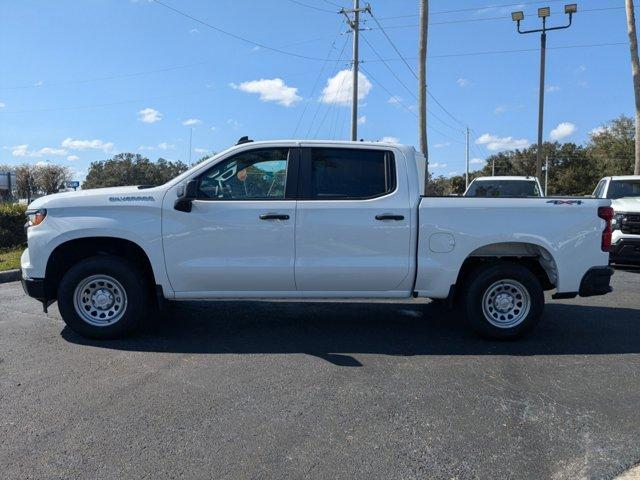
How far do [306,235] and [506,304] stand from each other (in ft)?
7.29

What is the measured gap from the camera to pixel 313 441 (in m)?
3.59

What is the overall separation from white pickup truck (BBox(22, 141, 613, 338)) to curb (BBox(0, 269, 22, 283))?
477 cm

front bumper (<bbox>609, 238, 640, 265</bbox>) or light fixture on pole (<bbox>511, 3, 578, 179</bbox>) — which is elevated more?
light fixture on pole (<bbox>511, 3, 578, 179</bbox>)

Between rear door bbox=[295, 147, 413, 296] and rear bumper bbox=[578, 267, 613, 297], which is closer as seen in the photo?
rear door bbox=[295, 147, 413, 296]

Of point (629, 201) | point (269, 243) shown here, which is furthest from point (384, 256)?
point (629, 201)

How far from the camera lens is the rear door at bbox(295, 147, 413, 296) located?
5.52 m

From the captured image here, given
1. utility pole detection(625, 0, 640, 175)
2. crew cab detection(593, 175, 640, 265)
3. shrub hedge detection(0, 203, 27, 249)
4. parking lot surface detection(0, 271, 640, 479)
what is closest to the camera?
parking lot surface detection(0, 271, 640, 479)

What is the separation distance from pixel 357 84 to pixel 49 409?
2457 centimetres

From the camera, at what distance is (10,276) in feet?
32.0

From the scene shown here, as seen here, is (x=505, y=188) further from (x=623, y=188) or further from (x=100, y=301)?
(x=100, y=301)

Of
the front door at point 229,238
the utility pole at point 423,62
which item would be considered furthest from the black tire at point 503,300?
the utility pole at point 423,62

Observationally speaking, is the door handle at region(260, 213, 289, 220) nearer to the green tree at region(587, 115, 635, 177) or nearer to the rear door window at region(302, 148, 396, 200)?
the rear door window at region(302, 148, 396, 200)

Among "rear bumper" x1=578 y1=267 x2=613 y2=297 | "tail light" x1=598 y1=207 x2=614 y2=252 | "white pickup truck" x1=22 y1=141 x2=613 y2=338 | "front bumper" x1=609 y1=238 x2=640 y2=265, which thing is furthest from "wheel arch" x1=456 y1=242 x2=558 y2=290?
"front bumper" x1=609 y1=238 x2=640 y2=265

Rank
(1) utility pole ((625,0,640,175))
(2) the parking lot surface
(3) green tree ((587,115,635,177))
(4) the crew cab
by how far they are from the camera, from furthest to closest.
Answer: (3) green tree ((587,115,635,177))
(1) utility pole ((625,0,640,175))
(4) the crew cab
(2) the parking lot surface
